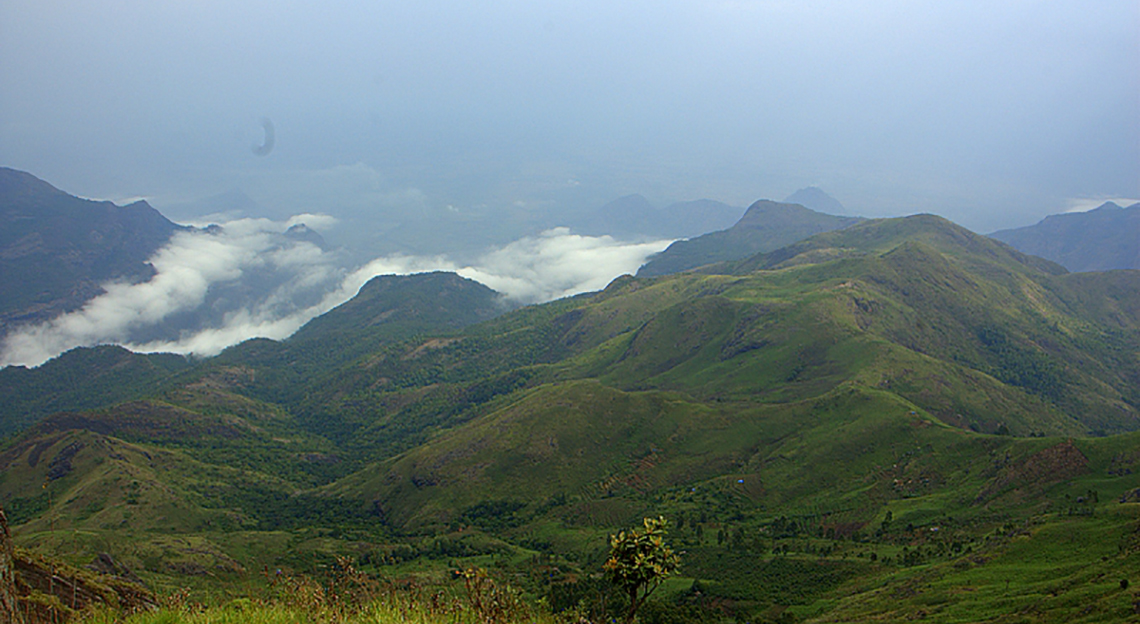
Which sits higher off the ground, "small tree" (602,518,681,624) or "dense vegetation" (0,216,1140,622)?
"small tree" (602,518,681,624)

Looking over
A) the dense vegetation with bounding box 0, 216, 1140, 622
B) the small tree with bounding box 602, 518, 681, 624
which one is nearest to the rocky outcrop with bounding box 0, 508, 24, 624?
the small tree with bounding box 602, 518, 681, 624

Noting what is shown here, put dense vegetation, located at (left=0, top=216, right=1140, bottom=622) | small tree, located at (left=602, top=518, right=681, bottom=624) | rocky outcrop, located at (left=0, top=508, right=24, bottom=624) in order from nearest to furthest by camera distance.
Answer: rocky outcrop, located at (left=0, top=508, right=24, bottom=624)
small tree, located at (left=602, top=518, right=681, bottom=624)
dense vegetation, located at (left=0, top=216, right=1140, bottom=622)

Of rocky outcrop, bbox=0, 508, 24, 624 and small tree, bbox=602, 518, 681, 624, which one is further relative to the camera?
small tree, bbox=602, 518, 681, 624

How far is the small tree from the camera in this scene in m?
17.8

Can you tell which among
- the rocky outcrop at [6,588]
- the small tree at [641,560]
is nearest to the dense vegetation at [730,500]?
the small tree at [641,560]

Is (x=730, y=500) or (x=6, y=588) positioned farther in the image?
→ (x=730, y=500)

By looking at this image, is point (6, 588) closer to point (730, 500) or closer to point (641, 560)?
point (641, 560)

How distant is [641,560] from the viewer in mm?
17844

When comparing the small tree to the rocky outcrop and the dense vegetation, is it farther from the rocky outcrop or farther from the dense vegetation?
the dense vegetation

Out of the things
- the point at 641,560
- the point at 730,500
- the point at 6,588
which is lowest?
the point at 730,500

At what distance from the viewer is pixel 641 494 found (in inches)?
5910

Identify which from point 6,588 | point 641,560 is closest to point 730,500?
point 641,560

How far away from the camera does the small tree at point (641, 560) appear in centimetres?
1778

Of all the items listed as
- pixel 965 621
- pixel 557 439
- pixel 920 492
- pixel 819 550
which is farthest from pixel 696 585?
pixel 557 439
